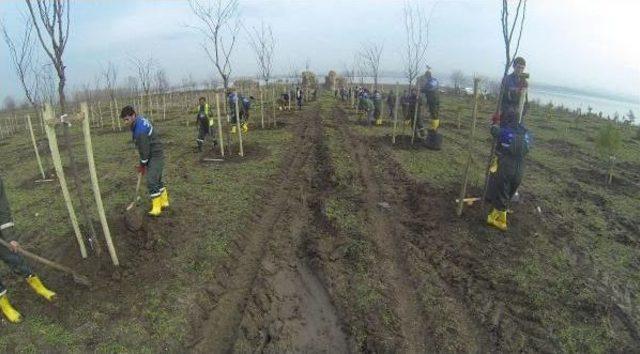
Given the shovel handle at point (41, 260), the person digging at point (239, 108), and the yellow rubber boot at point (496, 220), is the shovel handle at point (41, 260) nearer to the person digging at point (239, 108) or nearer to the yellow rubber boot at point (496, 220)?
the yellow rubber boot at point (496, 220)

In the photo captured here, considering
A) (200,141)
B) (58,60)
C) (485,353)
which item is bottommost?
(485,353)

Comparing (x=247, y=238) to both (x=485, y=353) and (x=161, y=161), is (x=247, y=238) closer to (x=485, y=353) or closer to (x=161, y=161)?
(x=161, y=161)

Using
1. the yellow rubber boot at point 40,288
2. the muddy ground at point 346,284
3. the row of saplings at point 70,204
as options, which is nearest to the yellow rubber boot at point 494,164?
the muddy ground at point 346,284

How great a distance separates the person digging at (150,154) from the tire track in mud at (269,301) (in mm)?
1813

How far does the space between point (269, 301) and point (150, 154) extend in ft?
12.0

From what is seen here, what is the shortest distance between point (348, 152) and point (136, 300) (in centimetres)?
827

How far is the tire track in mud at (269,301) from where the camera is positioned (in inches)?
178

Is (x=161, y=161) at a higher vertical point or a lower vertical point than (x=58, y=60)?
lower

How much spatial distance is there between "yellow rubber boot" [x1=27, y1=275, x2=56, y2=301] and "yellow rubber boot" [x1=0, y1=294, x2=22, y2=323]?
30 cm

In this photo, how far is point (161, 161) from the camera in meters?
7.25

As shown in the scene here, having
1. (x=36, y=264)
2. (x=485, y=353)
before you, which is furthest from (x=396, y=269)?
(x=36, y=264)

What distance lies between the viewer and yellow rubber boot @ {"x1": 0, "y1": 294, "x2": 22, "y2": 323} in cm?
474

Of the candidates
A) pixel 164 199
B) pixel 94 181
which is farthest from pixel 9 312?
pixel 164 199

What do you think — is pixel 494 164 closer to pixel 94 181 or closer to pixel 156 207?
pixel 156 207
